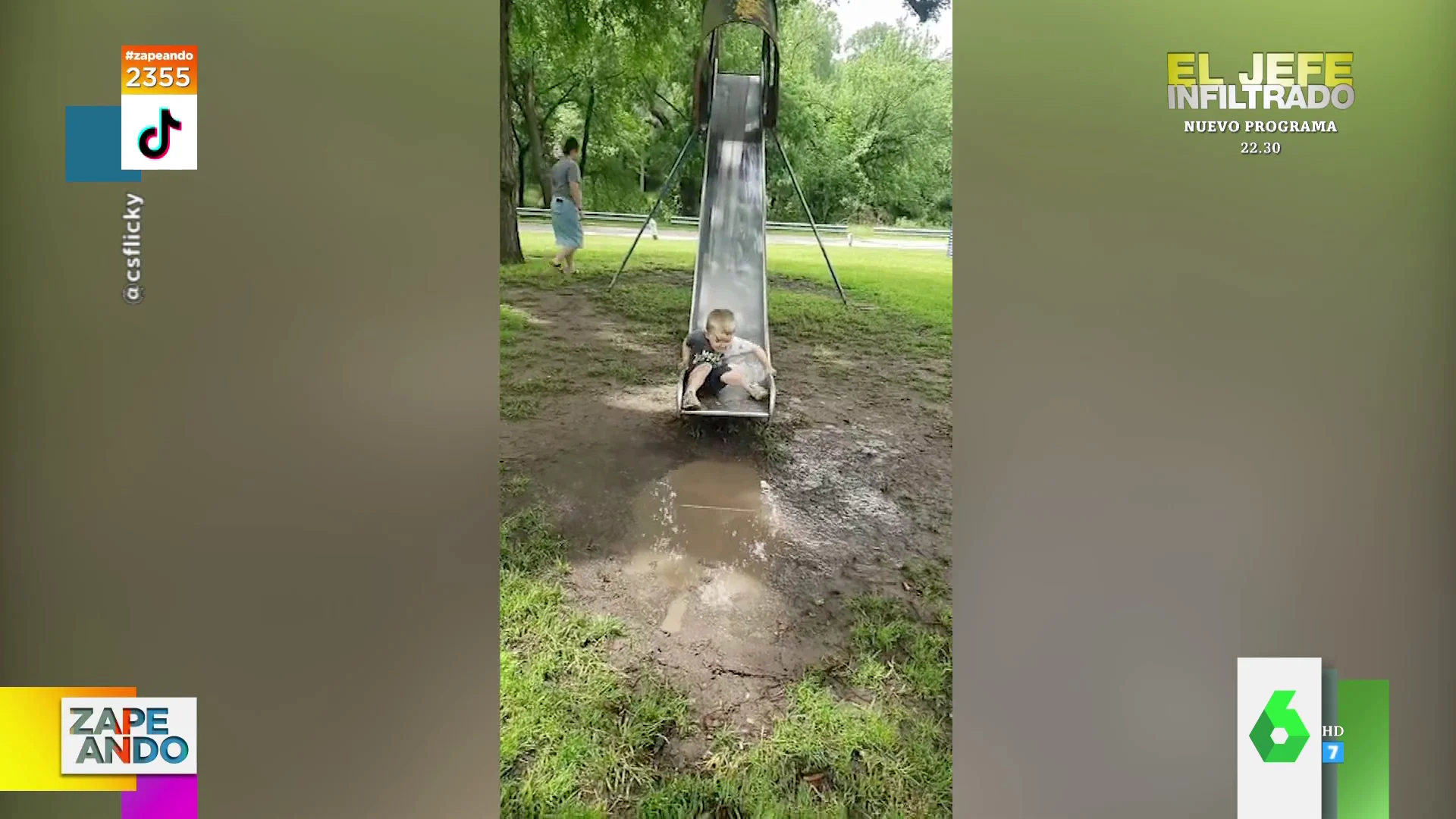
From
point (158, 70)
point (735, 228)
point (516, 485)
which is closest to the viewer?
point (158, 70)

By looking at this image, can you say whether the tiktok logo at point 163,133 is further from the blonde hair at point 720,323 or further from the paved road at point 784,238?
the blonde hair at point 720,323

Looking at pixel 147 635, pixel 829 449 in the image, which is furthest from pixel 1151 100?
pixel 147 635

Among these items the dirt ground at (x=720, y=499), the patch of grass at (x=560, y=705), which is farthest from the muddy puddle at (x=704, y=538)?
the patch of grass at (x=560, y=705)

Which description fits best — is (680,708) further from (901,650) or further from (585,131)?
(585,131)

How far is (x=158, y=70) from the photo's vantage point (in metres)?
1.40

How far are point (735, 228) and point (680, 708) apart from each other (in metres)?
1.22

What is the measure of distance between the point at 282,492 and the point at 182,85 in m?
0.96

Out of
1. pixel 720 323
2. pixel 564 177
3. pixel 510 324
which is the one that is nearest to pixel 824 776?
pixel 720 323

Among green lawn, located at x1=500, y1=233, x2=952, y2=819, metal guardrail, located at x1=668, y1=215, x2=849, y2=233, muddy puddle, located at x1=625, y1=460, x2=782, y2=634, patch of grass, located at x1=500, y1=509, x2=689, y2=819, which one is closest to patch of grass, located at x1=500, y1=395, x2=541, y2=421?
green lawn, located at x1=500, y1=233, x2=952, y2=819

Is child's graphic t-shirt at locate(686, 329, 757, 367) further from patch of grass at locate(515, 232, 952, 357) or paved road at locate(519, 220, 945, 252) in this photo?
paved road at locate(519, 220, 945, 252)

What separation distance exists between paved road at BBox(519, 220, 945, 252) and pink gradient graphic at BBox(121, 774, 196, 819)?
5.03 ft

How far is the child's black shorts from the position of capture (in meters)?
1.61

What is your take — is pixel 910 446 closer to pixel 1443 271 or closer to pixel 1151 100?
pixel 1151 100

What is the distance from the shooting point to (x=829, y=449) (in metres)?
1.59
